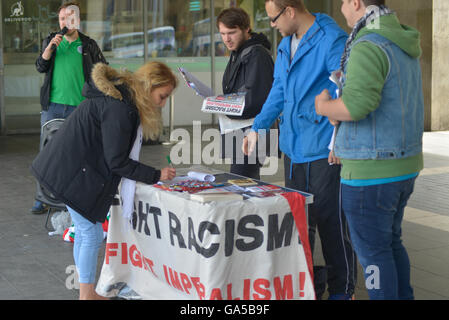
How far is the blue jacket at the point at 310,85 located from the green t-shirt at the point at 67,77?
291 centimetres

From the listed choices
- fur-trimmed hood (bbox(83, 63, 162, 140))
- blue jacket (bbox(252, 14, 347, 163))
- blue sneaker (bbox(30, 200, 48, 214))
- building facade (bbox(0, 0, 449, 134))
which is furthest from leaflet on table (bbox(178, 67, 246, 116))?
building facade (bbox(0, 0, 449, 134))

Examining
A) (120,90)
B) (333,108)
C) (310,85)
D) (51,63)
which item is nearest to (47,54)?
(51,63)

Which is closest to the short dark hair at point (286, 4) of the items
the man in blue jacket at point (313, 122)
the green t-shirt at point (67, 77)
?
the man in blue jacket at point (313, 122)

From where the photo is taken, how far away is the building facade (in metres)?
12.4

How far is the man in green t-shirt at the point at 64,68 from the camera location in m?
6.33

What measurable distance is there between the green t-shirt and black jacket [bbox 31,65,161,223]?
2501mm

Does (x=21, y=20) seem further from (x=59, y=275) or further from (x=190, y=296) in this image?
(x=190, y=296)

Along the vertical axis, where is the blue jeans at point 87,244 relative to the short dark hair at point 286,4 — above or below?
below

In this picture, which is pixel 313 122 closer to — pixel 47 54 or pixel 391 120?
pixel 391 120

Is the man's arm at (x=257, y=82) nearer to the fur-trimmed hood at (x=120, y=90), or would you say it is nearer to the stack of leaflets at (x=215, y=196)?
the fur-trimmed hood at (x=120, y=90)

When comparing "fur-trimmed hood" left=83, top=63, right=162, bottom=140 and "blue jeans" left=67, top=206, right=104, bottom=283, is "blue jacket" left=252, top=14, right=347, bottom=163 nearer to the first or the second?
"fur-trimmed hood" left=83, top=63, right=162, bottom=140

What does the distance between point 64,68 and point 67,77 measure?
89mm

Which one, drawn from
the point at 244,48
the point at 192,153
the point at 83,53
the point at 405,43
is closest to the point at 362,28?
the point at 405,43

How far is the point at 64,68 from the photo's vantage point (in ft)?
20.9
